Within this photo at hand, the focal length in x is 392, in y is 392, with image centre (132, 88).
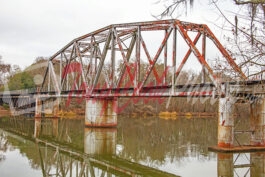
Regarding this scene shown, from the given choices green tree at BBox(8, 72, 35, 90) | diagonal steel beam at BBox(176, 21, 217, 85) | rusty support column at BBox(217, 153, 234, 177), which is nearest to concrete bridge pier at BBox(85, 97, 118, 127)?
diagonal steel beam at BBox(176, 21, 217, 85)

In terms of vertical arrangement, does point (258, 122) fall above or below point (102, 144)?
above

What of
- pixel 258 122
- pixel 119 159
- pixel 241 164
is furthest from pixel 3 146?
pixel 258 122

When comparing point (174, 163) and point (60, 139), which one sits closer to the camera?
point (174, 163)

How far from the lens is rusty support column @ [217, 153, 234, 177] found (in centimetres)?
1748

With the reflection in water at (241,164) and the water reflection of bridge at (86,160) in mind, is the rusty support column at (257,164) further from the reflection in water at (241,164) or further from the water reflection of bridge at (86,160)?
the water reflection of bridge at (86,160)

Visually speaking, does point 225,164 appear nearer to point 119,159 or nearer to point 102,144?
point 119,159

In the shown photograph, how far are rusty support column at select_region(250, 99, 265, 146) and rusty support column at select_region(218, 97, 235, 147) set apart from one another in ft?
6.50

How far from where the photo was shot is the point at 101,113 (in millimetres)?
40094

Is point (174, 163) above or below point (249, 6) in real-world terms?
below

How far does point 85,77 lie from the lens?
4316cm

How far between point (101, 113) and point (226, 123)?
19.1 m

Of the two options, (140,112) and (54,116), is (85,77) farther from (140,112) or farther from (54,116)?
(140,112)

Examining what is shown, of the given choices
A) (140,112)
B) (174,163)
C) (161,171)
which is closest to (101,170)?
(161,171)

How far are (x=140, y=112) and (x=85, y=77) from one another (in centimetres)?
3049
